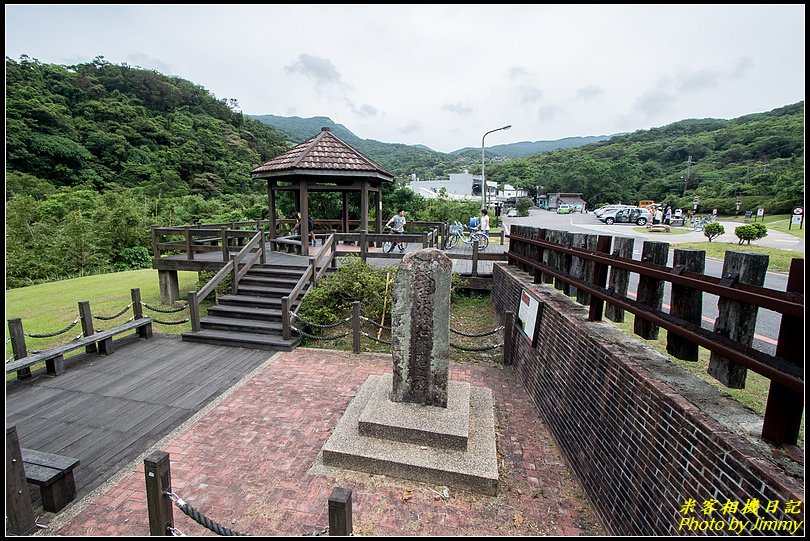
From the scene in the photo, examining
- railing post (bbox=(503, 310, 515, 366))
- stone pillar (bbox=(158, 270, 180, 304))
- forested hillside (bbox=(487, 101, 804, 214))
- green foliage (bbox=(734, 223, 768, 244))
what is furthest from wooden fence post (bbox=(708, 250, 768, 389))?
forested hillside (bbox=(487, 101, 804, 214))

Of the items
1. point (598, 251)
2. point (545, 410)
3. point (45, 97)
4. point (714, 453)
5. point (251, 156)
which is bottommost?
point (545, 410)

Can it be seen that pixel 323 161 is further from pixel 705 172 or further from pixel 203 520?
pixel 705 172

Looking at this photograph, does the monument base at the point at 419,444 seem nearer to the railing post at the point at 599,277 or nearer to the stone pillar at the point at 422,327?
the stone pillar at the point at 422,327

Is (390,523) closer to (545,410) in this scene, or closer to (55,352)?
(545,410)

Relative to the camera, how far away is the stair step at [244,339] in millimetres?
7180

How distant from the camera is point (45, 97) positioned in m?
39.9

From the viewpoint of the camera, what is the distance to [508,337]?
6445 mm

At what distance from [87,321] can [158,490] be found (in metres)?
5.78

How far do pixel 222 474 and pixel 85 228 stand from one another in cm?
2050

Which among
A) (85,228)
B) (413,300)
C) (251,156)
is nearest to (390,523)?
(413,300)

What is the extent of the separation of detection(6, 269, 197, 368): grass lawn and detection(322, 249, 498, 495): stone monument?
22.6 ft

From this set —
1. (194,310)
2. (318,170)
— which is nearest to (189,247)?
(194,310)

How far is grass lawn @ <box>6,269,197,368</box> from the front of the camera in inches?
346

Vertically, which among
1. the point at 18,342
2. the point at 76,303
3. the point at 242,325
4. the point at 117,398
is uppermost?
the point at 18,342
